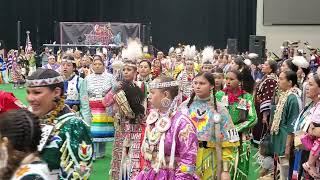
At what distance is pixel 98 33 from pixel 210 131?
17.0 meters

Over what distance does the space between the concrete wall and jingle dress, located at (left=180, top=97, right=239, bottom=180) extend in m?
18.2

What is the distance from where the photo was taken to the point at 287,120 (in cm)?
592

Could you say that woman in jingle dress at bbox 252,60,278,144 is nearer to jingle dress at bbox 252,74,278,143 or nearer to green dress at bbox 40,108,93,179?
jingle dress at bbox 252,74,278,143

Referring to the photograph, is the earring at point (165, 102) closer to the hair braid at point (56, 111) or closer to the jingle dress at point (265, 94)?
the hair braid at point (56, 111)

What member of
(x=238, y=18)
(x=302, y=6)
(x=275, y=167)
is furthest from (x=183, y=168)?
(x=238, y=18)

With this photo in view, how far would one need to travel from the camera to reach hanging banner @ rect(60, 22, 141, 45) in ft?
69.5

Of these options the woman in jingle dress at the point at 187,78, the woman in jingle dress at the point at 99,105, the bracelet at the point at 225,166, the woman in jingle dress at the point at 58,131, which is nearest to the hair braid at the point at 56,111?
the woman in jingle dress at the point at 58,131

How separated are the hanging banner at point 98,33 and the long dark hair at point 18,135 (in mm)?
18659

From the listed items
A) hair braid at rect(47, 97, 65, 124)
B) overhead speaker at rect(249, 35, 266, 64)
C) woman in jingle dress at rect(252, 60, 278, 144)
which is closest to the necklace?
hair braid at rect(47, 97, 65, 124)

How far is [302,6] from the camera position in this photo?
21625 millimetres

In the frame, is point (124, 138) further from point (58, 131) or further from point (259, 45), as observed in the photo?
point (259, 45)

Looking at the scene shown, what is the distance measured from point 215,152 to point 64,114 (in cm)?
180

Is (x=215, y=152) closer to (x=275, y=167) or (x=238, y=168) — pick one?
(x=238, y=168)

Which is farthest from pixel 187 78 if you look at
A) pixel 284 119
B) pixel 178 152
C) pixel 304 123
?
pixel 178 152
